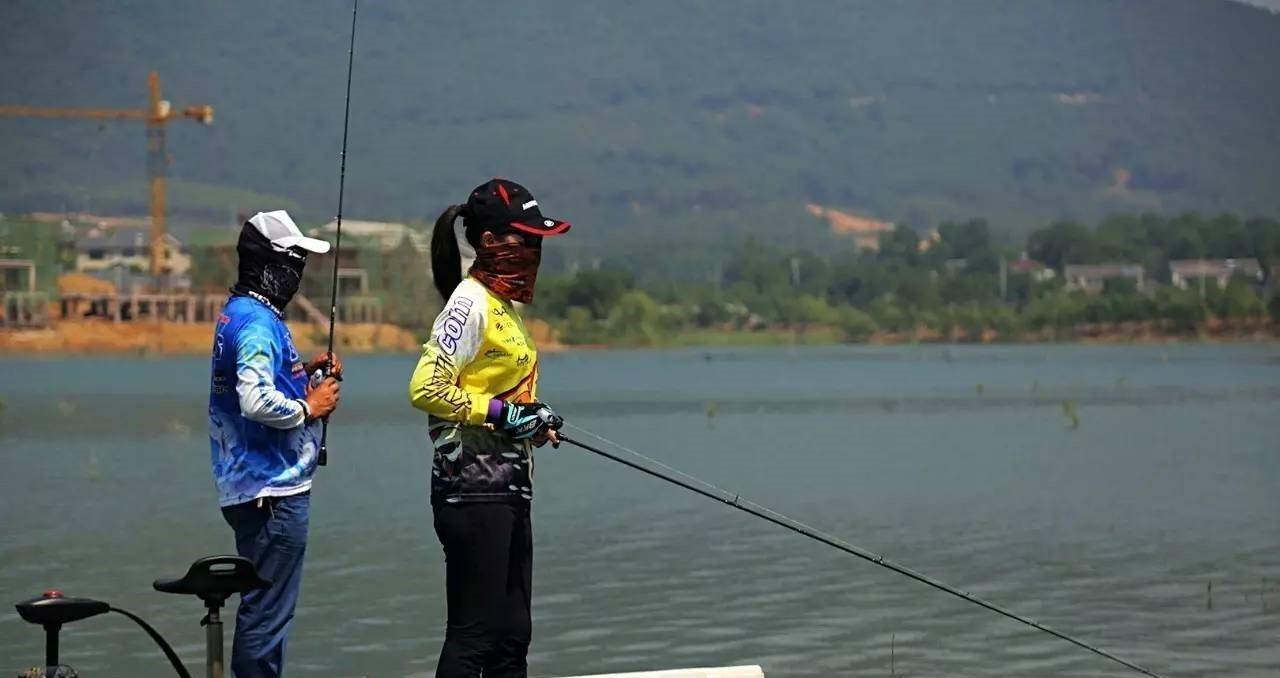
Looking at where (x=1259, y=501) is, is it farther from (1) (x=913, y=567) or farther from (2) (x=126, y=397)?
(2) (x=126, y=397)

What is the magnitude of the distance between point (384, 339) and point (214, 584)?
166m

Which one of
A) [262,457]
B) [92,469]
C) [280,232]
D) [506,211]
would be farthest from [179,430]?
[506,211]

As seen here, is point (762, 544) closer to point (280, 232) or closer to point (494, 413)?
point (280, 232)

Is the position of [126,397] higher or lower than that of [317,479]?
lower

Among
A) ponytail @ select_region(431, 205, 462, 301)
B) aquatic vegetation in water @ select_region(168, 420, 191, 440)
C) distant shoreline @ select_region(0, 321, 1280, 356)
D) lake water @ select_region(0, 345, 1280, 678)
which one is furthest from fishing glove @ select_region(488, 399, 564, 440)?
distant shoreline @ select_region(0, 321, 1280, 356)

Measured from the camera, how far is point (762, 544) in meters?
19.6

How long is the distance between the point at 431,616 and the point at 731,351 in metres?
163

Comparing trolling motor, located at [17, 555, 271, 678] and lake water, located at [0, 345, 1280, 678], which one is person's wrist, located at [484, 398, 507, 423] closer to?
trolling motor, located at [17, 555, 271, 678]

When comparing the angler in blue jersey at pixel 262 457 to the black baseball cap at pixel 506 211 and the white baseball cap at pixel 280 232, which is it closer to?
the white baseball cap at pixel 280 232

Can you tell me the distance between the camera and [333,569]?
59.7ft

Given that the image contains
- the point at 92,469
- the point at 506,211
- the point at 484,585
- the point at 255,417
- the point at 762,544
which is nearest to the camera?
the point at 484,585

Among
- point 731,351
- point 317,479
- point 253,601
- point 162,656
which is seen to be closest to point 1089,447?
point 317,479

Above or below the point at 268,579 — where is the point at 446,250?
above

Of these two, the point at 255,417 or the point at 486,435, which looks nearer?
the point at 486,435
